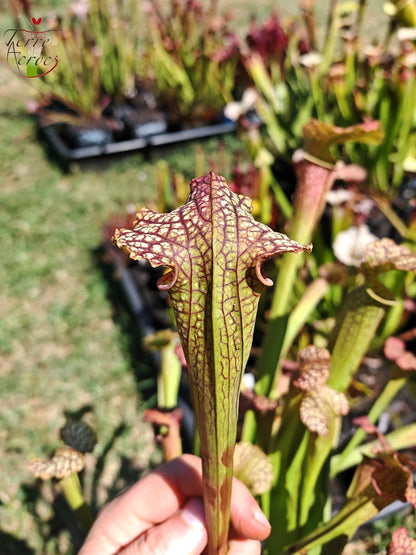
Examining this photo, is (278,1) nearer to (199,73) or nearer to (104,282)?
(199,73)

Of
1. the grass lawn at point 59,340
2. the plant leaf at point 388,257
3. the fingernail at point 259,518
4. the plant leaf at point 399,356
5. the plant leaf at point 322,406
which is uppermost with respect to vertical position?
the plant leaf at point 388,257

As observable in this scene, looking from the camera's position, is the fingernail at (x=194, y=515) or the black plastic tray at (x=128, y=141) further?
the black plastic tray at (x=128, y=141)

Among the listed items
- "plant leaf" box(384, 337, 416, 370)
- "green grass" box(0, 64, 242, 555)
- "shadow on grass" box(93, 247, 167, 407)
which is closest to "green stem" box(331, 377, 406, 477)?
"plant leaf" box(384, 337, 416, 370)

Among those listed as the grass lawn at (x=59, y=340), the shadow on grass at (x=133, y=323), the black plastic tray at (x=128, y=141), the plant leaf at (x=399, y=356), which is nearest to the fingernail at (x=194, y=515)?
the plant leaf at (x=399, y=356)

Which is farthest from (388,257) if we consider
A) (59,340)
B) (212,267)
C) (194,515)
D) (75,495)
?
(59,340)

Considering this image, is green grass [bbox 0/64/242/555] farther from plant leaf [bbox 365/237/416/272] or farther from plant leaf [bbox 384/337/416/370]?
plant leaf [bbox 365/237/416/272]

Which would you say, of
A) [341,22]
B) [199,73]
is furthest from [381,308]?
[199,73]

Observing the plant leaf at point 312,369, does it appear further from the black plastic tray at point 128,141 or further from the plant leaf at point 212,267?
the black plastic tray at point 128,141
